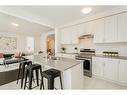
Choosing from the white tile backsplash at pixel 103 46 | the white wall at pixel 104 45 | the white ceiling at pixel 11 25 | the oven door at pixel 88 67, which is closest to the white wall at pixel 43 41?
the white ceiling at pixel 11 25

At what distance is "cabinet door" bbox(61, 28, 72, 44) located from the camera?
4.72 metres

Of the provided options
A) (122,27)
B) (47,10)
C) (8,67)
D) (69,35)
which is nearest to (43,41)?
(69,35)

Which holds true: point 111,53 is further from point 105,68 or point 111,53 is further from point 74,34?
point 74,34

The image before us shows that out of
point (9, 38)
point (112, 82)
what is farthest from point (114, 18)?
point (9, 38)

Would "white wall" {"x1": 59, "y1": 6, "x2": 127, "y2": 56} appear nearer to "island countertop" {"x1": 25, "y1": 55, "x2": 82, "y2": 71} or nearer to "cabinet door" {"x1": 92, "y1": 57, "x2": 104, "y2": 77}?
"cabinet door" {"x1": 92, "y1": 57, "x2": 104, "y2": 77}

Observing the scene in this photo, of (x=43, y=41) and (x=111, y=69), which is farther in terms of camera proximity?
(x=43, y=41)

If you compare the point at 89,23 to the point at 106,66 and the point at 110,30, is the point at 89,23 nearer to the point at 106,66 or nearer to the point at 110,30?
the point at 110,30

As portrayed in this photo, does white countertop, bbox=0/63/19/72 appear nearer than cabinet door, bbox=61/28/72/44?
Yes

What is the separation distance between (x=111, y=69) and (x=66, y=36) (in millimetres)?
2739

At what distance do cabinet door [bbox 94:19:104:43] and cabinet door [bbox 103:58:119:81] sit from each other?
0.86m

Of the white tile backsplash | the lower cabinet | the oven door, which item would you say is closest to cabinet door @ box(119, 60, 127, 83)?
the lower cabinet

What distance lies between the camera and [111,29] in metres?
3.15

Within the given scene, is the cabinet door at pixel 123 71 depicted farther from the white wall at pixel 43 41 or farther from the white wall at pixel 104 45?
the white wall at pixel 43 41

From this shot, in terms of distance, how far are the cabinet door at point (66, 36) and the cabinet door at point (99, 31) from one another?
1.44 m
